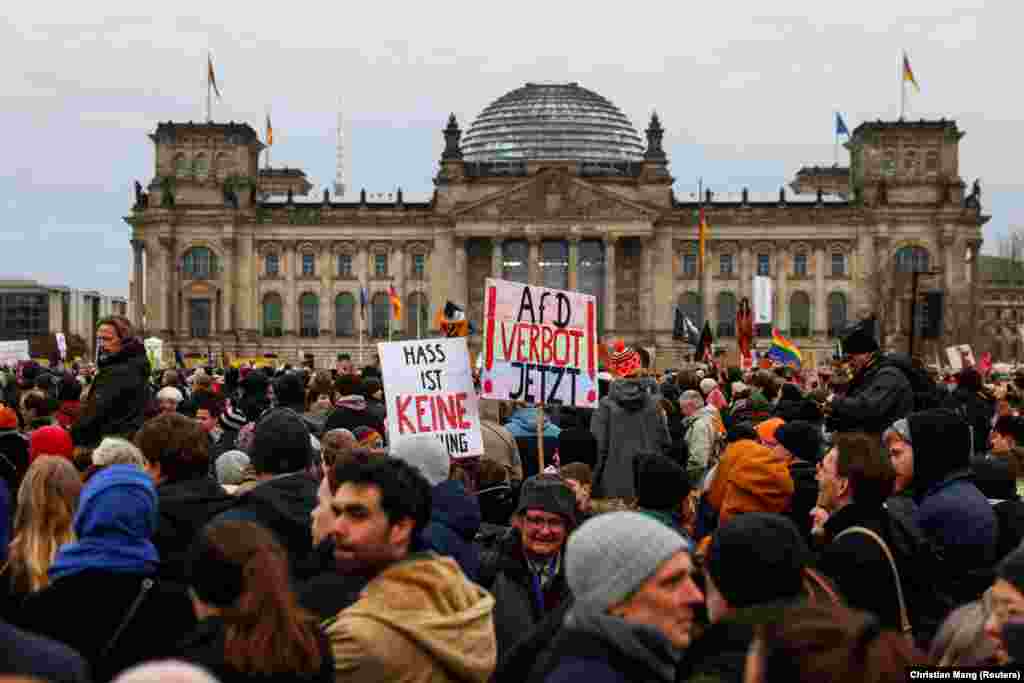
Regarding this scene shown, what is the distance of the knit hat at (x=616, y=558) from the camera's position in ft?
15.5

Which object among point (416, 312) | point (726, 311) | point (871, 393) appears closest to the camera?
point (871, 393)

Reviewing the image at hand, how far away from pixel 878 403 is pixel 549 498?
4.09m

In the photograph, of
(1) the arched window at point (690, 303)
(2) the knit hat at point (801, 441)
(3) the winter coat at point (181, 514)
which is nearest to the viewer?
(3) the winter coat at point (181, 514)

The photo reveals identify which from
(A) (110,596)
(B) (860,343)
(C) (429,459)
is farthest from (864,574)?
(B) (860,343)

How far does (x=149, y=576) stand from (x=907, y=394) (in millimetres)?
6812

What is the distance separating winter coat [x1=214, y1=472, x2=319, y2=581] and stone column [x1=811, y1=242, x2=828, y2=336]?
7544 cm

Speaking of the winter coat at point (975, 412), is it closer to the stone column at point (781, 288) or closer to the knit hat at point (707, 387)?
the knit hat at point (707, 387)

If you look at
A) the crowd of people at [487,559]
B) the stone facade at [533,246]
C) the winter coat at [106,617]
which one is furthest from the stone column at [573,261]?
the winter coat at [106,617]

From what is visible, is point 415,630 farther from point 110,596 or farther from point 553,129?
point 553,129

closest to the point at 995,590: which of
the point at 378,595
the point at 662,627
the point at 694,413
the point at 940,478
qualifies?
the point at 662,627

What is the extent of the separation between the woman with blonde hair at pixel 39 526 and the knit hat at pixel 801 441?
524 cm

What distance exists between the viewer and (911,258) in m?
79.8

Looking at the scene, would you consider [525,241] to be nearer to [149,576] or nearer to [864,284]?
[864,284]

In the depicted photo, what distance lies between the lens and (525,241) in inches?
3150
